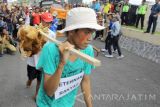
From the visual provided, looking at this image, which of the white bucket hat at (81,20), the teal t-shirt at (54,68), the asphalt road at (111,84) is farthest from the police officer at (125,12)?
the white bucket hat at (81,20)

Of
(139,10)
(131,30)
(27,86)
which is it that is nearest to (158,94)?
(27,86)

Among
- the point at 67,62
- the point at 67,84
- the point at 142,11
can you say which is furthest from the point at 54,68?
the point at 142,11

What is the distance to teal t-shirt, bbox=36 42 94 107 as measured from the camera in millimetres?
2252

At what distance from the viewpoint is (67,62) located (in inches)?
90.3

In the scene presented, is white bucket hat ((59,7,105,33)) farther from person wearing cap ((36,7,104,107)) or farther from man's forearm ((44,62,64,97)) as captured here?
man's forearm ((44,62,64,97))

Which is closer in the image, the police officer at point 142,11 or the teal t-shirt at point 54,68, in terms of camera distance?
the teal t-shirt at point 54,68

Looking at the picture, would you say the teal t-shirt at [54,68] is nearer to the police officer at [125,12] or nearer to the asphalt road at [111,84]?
the asphalt road at [111,84]

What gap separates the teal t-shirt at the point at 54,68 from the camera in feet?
7.39

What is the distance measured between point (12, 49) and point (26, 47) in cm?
653

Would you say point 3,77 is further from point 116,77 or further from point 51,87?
point 51,87

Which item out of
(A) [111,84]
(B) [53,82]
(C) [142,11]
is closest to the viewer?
(B) [53,82]

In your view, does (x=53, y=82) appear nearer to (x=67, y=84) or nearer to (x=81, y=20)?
(x=67, y=84)

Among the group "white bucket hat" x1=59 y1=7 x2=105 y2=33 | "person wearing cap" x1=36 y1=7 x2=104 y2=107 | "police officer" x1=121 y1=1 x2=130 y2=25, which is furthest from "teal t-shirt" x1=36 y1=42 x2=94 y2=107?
"police officer" x1=121 y1=1 x2=130 y2=25

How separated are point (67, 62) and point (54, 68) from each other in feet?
0.37
